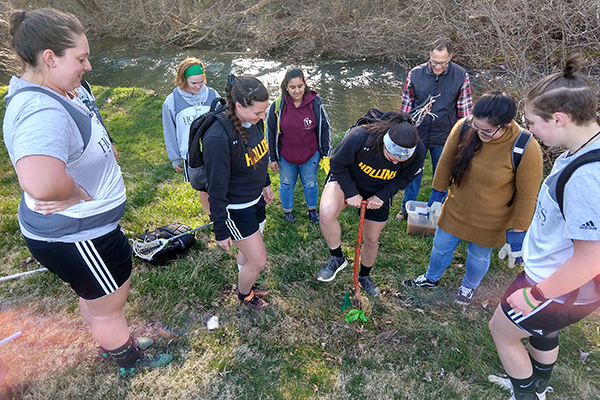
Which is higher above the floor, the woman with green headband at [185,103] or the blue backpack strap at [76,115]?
the blue backpack strap at [76,115]

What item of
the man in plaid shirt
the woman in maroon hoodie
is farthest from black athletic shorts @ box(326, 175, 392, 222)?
the man in plaid shirt

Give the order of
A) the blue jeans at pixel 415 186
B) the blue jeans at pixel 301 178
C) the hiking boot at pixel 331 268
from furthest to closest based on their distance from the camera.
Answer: the blue jeans at pixel 415 186 < the blue jeans at pixel 301 178 < the hiking boot at pixel 331 268

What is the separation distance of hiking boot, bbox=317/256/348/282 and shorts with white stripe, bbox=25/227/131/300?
1812mm

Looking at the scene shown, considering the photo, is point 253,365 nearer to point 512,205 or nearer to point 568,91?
point 512,205

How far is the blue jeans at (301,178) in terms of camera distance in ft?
13.9

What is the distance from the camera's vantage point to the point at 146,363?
281 centimetres

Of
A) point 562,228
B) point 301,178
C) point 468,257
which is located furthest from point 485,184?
point 301,178

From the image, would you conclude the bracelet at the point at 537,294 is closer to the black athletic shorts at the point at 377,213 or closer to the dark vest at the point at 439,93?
the black athletic shorts at the point at 377,213

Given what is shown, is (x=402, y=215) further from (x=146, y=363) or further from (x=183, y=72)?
(x=146, y=363)

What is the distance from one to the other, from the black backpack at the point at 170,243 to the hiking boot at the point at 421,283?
88.7 inches

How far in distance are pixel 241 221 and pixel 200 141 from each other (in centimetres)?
65

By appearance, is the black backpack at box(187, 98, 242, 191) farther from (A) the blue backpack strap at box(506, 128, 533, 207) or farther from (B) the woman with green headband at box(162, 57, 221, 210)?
Answer: (A) the blue backpack strap at box(506, 128, 533, 207)

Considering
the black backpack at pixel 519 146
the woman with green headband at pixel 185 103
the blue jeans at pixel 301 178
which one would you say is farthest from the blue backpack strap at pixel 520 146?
the woman with green headband at pixel 185 103

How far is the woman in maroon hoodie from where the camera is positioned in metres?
3.88
